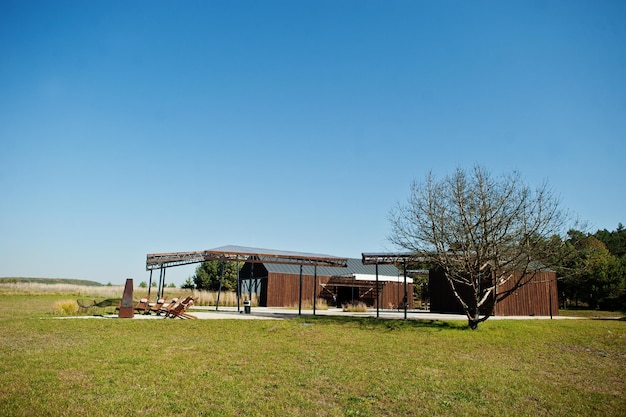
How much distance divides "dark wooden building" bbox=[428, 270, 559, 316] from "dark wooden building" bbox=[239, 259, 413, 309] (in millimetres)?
5521

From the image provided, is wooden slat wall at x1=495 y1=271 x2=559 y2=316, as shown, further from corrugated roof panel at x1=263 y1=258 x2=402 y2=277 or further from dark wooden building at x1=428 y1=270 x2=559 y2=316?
corrugated roof panel at x1=263 y1=258 x2=402 y2=277

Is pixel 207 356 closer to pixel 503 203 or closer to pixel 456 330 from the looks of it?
pixel 456 330

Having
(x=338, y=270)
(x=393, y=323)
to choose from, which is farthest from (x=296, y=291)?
(x=393, y=323)

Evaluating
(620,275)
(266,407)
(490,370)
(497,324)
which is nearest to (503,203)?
(497,324)

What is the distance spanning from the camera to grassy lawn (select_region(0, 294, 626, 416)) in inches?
248

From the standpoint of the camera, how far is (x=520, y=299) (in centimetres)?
2764

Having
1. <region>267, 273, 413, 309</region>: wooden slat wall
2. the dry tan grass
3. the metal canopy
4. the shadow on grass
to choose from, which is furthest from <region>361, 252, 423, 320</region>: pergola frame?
the dry tan grass

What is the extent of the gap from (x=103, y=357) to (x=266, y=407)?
16.5 feet

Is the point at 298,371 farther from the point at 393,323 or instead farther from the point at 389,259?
the point at 389,259

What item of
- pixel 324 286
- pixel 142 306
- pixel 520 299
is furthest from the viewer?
pixel 324 286

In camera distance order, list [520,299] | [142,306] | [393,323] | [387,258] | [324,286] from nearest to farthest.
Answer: [393,323]
[142,306]
[387,258]
[520,299]
[324,286]

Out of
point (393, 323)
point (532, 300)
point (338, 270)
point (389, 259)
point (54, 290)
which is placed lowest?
point (54, 290)

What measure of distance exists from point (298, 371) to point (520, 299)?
23359mm

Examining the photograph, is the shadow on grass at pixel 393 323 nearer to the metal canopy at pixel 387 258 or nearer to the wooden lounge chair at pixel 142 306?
the metal canopy at pixel 387 258
